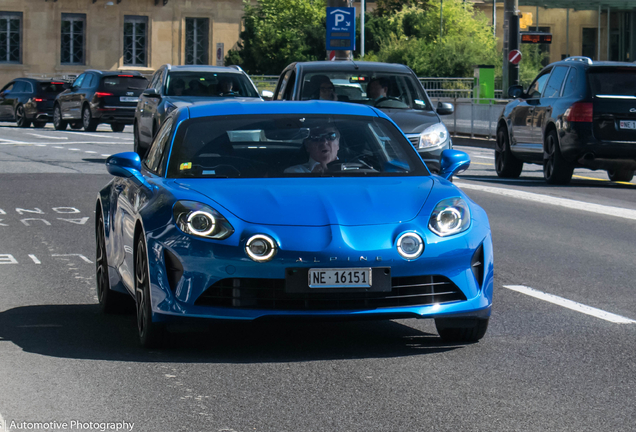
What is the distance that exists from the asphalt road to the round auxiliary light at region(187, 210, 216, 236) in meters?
0.63

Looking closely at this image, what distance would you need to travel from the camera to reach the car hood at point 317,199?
584cm

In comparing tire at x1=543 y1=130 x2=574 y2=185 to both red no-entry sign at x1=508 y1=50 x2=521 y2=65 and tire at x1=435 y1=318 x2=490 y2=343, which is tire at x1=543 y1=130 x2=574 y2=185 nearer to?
tire at x1=435 y1=318 x2=490 y2=343

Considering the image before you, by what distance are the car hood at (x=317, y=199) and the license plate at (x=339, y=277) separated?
0.24 meters

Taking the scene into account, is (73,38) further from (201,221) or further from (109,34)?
(201,221)

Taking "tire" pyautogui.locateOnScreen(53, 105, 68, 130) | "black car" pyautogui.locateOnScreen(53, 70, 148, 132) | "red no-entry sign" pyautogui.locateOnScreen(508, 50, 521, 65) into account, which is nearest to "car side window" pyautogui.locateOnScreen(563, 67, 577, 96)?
"red no-entry sign" pyautogui.locateOnScreen(508, 50, 521, 65)

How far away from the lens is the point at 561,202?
579 inches

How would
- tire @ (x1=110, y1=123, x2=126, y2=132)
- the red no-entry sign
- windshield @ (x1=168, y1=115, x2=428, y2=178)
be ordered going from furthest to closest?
1. tire @ (x1=110, y1=123, x2=126, y2=132)
2. the red no-entry sign
3. windshield @ (x1=168, y1=115, x2=428, y2=178)

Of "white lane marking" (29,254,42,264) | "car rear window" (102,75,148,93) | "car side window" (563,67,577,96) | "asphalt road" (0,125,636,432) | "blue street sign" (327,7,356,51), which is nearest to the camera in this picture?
"asphalt road" (0,125,636,432)

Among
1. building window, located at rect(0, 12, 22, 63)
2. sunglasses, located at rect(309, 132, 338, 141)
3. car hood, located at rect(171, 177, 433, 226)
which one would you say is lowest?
car hood, located at rect(171, 177, 433, 226)

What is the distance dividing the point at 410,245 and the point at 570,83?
11.6 m

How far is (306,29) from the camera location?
6238cm

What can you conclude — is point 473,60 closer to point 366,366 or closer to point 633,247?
point 633,247

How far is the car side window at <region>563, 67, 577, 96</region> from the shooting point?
16766 mm

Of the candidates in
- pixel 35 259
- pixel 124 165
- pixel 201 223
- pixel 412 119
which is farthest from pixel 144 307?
pixel 412 119
